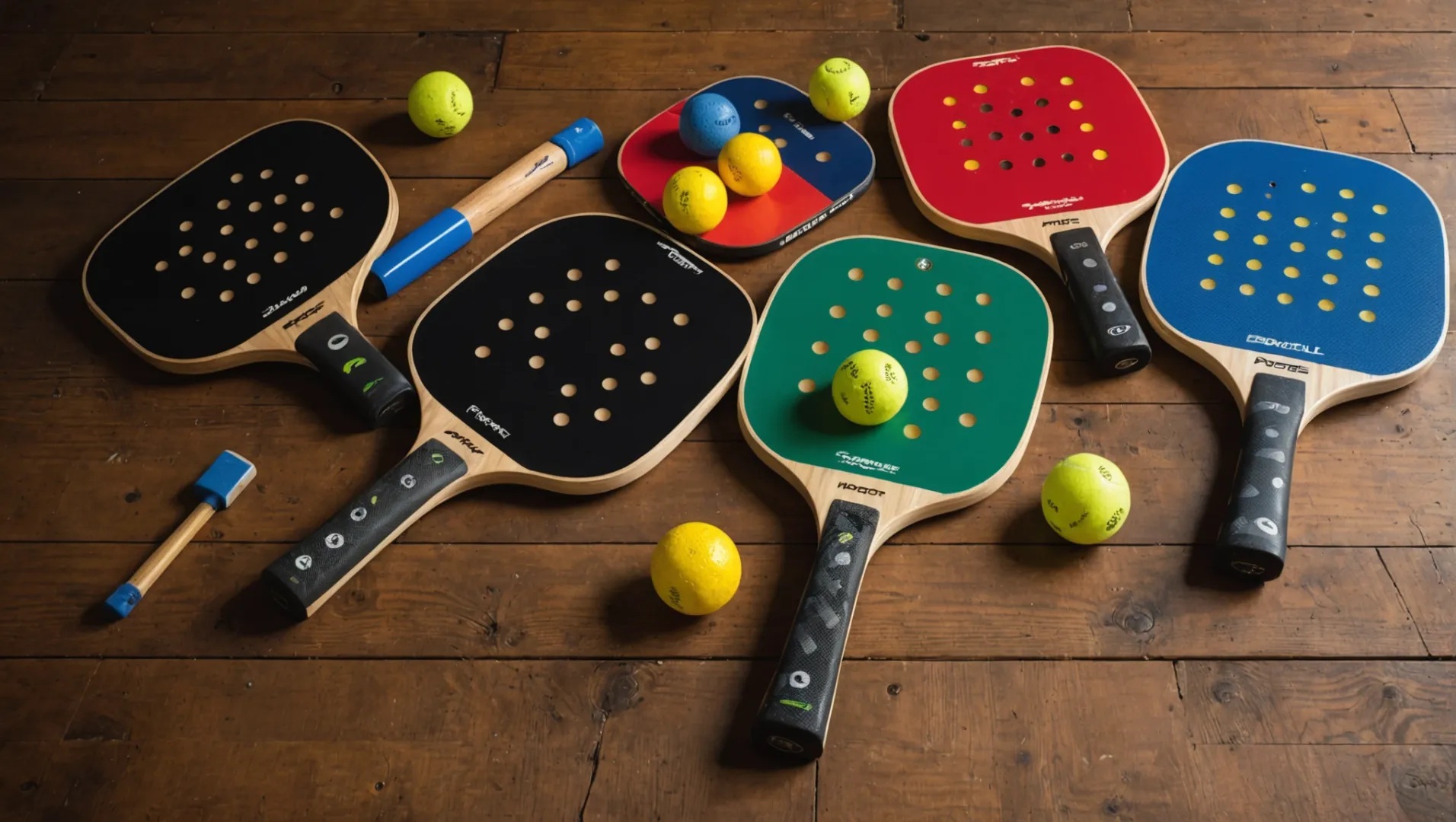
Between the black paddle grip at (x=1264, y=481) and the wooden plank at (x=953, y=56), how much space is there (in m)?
0.71

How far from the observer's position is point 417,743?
123cm

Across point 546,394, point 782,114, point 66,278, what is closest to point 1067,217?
point 782,114

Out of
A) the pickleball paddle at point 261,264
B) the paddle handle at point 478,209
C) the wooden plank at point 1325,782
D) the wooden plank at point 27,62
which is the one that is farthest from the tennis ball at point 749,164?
the wooden plank at point 27,62

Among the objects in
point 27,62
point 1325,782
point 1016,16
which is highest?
point 27,62

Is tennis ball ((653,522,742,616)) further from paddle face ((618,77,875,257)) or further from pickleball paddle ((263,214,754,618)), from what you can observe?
paddle face ((618,77,875,257))

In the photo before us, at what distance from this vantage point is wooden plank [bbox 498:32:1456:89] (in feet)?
6.16

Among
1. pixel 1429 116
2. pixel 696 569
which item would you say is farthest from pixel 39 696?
pixel 1429 116

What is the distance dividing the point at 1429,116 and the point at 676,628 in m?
1.47

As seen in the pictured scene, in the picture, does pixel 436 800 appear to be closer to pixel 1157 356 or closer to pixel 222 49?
pixel 1157 356

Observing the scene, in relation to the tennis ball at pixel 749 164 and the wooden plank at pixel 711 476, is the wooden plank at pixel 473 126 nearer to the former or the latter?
the tennis ball at pixel 749 164

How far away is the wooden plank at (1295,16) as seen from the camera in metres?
1.95

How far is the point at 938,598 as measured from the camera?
1.31 m

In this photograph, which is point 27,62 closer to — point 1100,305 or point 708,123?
point 708,123

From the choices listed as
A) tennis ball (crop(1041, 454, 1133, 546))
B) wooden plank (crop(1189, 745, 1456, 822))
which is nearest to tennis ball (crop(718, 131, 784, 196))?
tennis ball (crop(1041, 454, 1133, 546))
